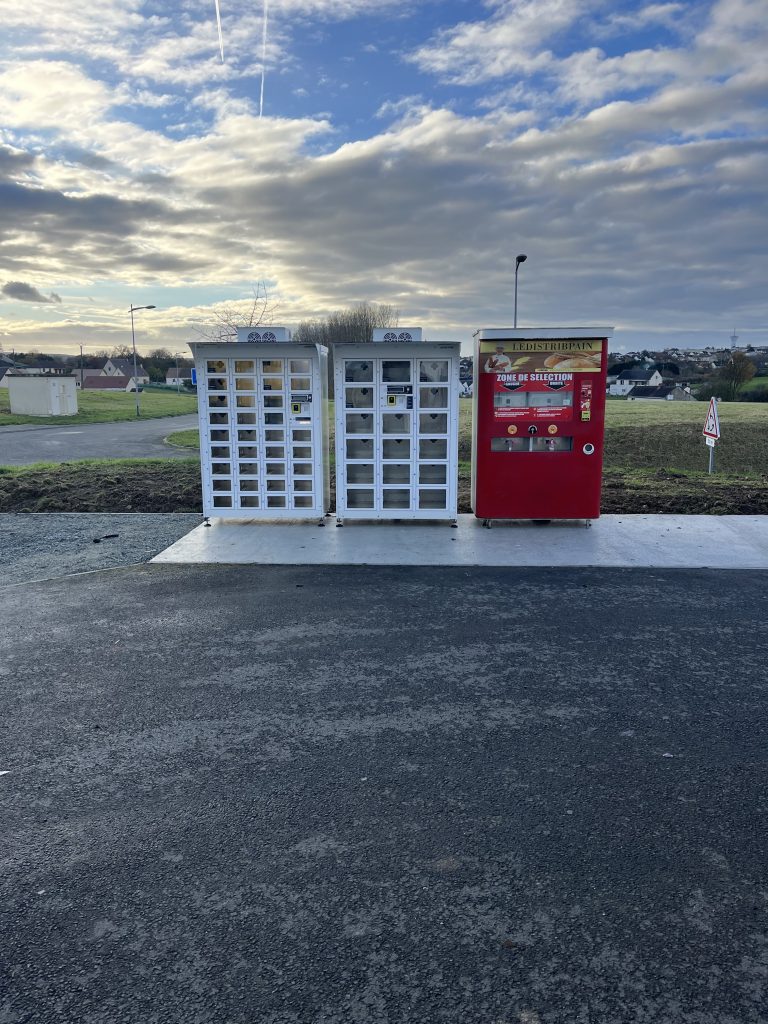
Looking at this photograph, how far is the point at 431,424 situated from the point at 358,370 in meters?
1.16

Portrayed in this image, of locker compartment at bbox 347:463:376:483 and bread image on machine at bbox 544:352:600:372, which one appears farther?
locker compartment at bbox 347:463:376:483

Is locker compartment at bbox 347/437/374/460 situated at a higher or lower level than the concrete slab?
higher

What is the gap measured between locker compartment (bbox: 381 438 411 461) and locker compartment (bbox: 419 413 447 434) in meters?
0.28

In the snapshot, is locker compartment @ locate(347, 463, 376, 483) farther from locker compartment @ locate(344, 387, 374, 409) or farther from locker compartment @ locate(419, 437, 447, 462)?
locker compartment @ locate(344, 387, 374, 409)

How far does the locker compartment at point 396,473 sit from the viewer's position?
917 centimetres

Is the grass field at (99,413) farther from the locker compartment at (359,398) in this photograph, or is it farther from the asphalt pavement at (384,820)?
the asphalt pavement at (384,820)

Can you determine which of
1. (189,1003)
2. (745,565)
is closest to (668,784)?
(189,1003)

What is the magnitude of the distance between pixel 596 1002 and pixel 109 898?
72.5 inches

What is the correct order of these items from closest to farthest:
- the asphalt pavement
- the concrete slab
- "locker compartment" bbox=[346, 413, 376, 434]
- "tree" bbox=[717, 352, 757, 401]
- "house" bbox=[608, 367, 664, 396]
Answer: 1. the asphalt pavement
2. the concrete slab
3. "locker compartment" bbox=[346, 413, 376, 434]
4. "tree" bbox=[717, 352, 757, 401]
5. "house" bbox=[608, 367, 664, 396]

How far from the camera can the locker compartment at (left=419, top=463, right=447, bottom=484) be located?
916 cm

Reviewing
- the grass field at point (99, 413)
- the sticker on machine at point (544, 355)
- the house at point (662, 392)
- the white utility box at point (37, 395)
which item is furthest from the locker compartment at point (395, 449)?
the house at point (662, 392)

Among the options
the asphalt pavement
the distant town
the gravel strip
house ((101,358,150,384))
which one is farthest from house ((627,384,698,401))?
house ((101,358,150,384))

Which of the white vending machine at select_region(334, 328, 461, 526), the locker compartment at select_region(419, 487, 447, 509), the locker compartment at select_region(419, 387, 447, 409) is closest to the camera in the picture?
the white vending machine at select_region(334, 328, 461, 526)

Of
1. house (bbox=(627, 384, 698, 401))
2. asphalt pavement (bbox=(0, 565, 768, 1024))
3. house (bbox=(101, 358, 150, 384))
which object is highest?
house (bbox=(101, 358, 150, 384))
